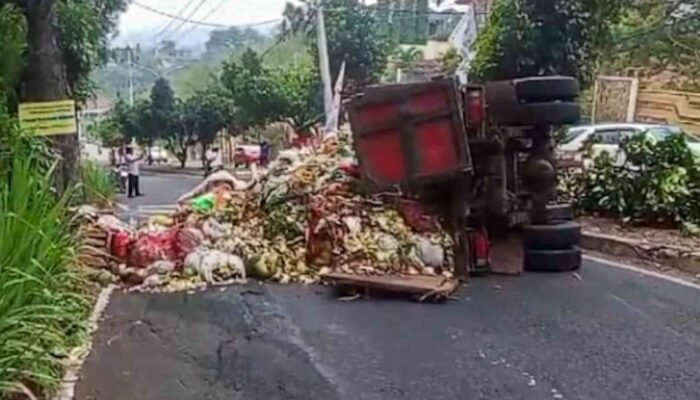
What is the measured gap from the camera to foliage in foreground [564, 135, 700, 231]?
9297mm

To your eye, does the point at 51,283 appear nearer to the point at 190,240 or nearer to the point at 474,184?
the point at 190,240

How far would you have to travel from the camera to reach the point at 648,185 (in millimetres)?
9477

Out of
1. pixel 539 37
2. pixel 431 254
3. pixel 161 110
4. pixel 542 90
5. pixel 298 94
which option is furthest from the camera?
pixel 161 110

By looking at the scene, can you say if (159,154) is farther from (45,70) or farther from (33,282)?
(33,282)

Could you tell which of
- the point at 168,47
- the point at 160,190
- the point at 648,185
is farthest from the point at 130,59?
the point at 648,185

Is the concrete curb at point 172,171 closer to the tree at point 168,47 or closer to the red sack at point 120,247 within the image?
the tree at point 168,47

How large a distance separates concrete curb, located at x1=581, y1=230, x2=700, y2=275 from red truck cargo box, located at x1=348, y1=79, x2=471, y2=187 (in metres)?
2.01

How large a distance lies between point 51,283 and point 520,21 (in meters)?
8.09

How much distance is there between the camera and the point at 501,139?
317 inches

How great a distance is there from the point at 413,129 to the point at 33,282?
12.8 feet

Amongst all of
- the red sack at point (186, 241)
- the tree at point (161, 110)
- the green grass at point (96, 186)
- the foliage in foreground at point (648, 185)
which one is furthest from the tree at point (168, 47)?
the red sack at point (186, 241)

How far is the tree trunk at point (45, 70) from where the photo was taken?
9.39 meters

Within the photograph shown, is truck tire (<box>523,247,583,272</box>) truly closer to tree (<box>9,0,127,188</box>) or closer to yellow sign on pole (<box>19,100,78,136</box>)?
yellow sign on pole (<box>19,100,78,136</box>)

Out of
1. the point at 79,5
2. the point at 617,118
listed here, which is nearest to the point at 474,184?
the point at 79,5
